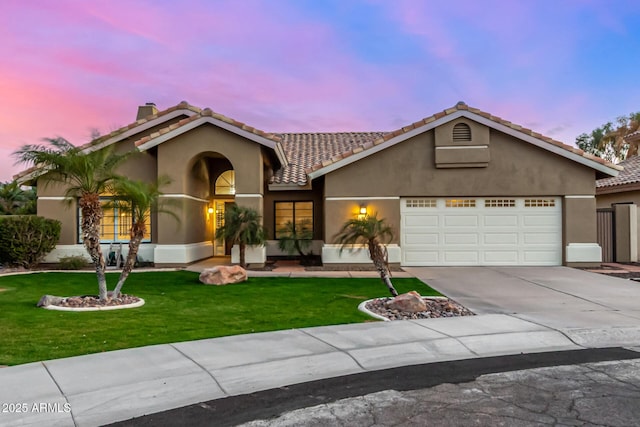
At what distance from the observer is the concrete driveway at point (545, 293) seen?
8078 millimetres

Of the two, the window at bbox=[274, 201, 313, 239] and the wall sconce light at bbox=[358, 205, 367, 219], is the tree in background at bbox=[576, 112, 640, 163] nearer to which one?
the window at bbox=[274, 201, 313, 239]

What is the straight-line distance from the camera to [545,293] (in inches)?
416

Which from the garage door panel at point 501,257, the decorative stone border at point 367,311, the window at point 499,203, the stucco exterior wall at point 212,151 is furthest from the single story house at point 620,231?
the stucco exterior wall at point 212,151

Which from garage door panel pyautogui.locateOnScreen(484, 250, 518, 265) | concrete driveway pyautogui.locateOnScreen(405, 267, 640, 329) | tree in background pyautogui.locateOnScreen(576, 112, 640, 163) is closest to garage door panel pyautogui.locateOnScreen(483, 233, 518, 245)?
garage door panel pyautogui.locateOnScreen(484, 250, 518, 265)

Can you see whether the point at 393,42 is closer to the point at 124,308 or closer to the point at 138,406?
the point at 124,308

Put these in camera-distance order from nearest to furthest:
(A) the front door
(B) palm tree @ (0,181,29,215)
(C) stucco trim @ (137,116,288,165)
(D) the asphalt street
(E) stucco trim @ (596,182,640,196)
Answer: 1. (D) the asphalt street
2. (C) stucco trim @ (137,116,288,165)
3. (E) stucco trim @ (596,182,640,196)
4. (A) the front door
5. (B) palm tree @ (0,181,29,215)

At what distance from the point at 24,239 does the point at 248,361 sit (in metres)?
12.3

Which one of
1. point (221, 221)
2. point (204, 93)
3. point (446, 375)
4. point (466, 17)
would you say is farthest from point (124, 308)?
point (204, 93)

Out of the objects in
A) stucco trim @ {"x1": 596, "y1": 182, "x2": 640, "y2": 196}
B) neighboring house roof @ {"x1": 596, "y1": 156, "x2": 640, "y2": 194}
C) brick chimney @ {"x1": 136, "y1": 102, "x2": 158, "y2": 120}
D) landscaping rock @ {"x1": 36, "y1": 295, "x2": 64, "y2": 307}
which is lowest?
landscaping rock @ {"x1": 36, "y1": 295, "x2": 64, "y2": 307}

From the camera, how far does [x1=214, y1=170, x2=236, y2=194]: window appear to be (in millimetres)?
18719

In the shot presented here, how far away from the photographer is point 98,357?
567 cm

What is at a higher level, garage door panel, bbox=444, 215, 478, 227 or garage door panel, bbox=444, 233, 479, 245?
garage door panel, bbox=444, 215, 478, 227

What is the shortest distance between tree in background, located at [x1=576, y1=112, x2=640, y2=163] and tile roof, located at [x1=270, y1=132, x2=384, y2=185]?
100 ft

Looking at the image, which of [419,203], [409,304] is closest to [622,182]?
[419,203]
